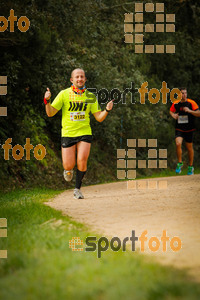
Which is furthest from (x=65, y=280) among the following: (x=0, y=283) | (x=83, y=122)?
(x=83, y=122)

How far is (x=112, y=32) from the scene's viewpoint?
21.3 meters

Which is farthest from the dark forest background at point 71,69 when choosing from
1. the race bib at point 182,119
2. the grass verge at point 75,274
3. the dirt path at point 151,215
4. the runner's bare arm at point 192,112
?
the grass verge at point 75,274

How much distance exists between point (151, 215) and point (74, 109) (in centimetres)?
368

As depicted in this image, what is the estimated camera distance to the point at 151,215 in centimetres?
778

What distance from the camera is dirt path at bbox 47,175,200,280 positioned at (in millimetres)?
5331

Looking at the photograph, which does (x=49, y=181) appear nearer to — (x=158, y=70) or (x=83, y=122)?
(x=83, y=122)

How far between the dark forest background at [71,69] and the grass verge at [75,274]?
29.5 ft

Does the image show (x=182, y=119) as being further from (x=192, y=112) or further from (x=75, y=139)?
(x=75, y=139)

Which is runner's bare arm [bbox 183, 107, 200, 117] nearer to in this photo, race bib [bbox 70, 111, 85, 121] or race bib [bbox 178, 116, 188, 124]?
race bib [bbox 178, 116, 188, 124]

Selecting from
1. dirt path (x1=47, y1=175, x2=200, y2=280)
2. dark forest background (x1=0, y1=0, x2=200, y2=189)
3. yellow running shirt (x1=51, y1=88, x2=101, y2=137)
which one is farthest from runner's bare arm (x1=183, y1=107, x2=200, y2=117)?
yellow running shirt (x1=51, y1=88, x2=101, y2=137)

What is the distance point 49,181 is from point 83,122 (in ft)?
19.2

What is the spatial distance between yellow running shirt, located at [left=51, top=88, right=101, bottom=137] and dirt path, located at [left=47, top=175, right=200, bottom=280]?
1328 millimetres

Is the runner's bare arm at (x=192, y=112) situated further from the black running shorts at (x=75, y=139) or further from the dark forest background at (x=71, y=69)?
the black running shorts at (x=75, y=139)

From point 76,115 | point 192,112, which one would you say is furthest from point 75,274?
point 192,112
